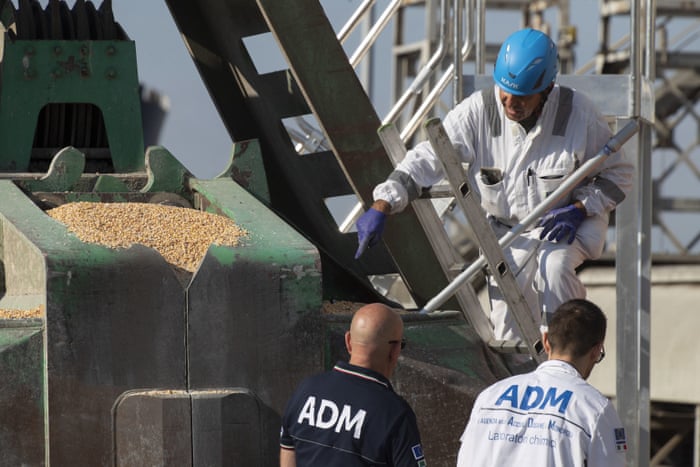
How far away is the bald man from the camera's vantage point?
4.41m

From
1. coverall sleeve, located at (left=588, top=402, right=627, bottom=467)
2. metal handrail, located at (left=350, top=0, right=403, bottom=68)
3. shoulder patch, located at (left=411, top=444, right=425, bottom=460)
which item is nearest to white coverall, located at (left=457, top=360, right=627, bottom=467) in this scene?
coverall sleeve, located at (left=588, top=402, right=627, bottom=467)

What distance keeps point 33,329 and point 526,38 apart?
2455 mm

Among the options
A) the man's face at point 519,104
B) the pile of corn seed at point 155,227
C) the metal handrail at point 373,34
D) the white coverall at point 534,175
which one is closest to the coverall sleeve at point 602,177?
the white coverall at point 534,175

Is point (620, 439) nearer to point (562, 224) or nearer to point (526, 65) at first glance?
point (562, 224)

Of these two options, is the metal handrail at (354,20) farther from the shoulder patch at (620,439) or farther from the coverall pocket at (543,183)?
the shoulder patch at (620,439)

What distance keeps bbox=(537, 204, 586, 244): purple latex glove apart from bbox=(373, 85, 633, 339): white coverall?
0.18 feet

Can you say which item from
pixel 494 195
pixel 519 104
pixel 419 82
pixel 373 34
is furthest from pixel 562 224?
pixel 373 34

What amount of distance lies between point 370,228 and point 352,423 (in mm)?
1694

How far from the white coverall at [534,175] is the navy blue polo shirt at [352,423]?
5.65 ft

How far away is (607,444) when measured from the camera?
404cm

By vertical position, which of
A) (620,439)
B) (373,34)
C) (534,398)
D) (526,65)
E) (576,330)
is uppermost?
(373,34)

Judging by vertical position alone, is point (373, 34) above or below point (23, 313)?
above

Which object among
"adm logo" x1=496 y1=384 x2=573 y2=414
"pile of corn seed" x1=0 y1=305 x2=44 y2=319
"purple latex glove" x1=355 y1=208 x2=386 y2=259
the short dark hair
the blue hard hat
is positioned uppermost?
the blue hard hat

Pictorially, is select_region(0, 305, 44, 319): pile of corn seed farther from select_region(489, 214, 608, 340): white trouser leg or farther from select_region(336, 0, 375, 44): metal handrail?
select_region(336, 0, 375, 44): metal handrail
